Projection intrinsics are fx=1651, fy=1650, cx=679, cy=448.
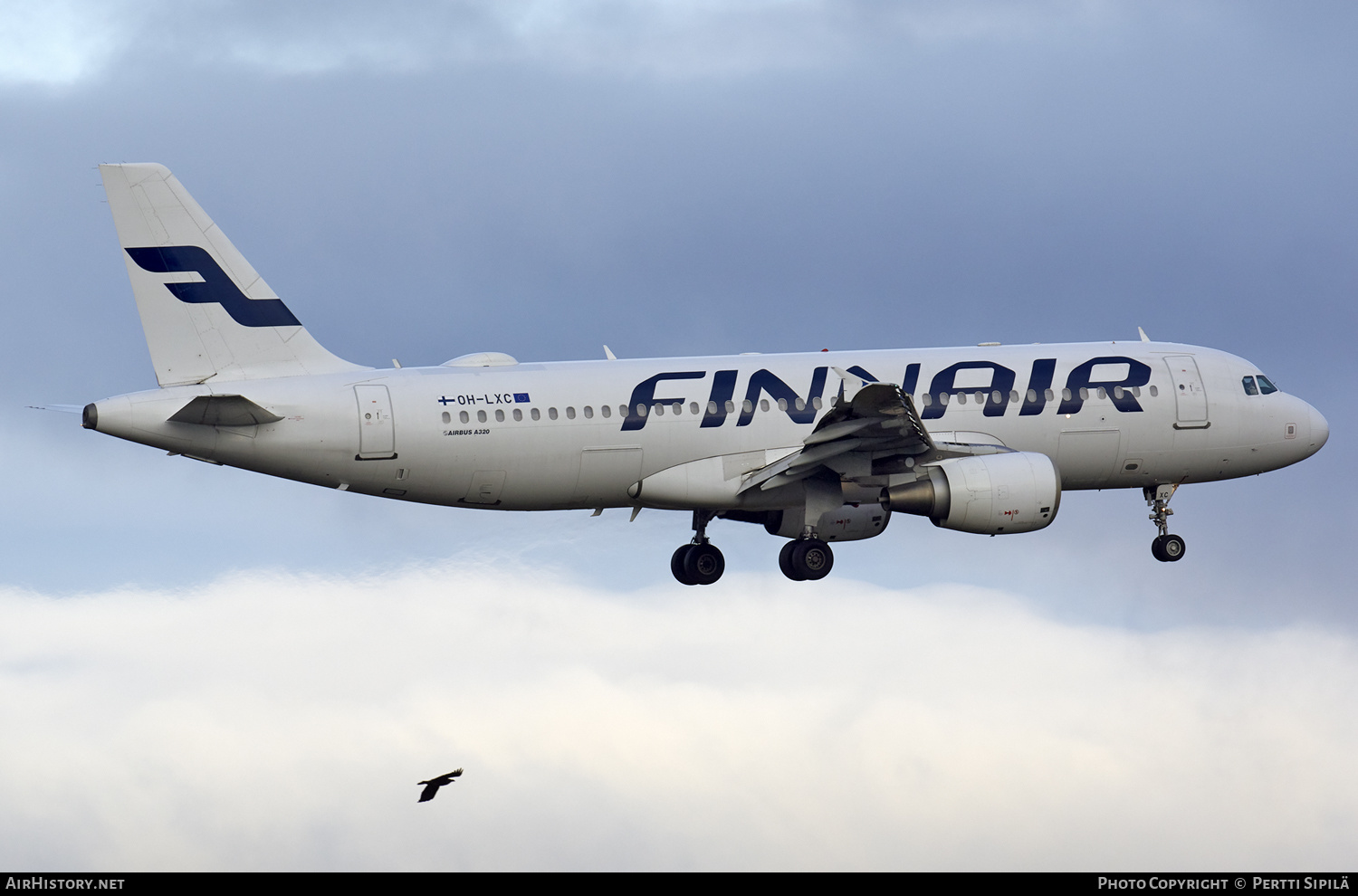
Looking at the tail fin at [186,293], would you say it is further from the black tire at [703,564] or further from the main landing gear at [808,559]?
the main landing gear at [808,559]

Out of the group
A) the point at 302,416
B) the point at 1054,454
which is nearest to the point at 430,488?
the point at 302,416

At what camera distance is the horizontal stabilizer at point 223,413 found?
35.1m

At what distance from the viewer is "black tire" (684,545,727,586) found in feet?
140

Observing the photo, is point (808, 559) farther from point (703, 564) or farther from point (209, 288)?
point (209, 288)

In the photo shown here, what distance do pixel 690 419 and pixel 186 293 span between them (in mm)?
11819

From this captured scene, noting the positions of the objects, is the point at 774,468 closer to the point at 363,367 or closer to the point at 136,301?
the point at 363,367

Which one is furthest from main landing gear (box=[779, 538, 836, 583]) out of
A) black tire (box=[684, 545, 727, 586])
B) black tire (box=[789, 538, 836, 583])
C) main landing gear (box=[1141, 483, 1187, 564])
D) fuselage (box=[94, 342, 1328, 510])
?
main landing gear (box=[1141, 483, 1187, 564])

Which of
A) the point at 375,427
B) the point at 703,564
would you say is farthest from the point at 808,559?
the point at 375,427

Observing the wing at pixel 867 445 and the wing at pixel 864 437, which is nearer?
the wing at pixel 864 437

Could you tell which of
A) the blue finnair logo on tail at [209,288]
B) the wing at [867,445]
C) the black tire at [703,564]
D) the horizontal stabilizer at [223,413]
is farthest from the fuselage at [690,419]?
the black tire at [703,564]

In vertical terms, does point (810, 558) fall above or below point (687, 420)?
below

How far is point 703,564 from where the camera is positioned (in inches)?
1684

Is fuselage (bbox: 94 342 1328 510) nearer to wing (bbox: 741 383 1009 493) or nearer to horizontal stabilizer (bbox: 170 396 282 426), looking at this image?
horizontal stabilizer (bbox: 170 396 282 426)

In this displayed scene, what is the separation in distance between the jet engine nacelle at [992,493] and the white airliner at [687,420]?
0.05 m
